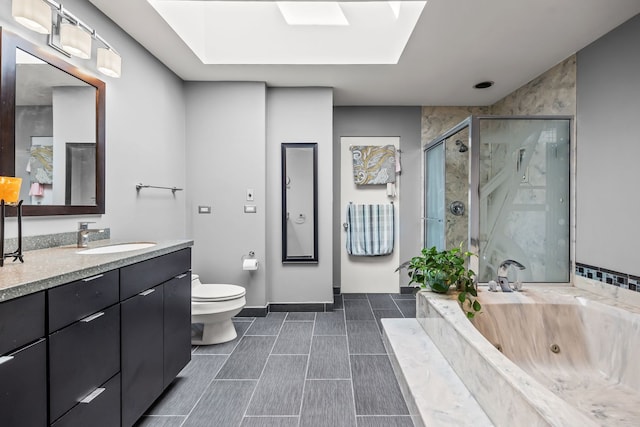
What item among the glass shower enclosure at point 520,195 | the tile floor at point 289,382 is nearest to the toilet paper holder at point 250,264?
the tile floor at point 289,382

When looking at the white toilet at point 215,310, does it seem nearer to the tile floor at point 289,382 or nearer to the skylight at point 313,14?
the tile floor at point 289,382

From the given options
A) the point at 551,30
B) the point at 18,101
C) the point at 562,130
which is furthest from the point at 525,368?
the point at 18,101

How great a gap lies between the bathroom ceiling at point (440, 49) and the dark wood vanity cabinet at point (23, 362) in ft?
6.26

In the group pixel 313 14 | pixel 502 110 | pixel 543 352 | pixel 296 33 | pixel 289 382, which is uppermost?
pixel 313 14

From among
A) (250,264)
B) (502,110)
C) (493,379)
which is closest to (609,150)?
(502,110)

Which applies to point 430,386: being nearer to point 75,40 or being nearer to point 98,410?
point 98,410

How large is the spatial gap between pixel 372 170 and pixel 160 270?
9.31 feet

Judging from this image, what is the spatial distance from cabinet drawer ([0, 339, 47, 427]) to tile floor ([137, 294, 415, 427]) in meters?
0.81

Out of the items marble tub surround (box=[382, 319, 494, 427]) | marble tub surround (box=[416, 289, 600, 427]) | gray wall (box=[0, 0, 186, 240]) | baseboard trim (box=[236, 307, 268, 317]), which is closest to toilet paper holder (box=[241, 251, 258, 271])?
baseboard trim (box=[236, 307, 268, 317])

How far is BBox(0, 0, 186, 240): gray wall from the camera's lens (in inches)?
76.3

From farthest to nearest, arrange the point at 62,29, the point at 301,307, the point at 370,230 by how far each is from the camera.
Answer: the point at 370,230 → the point at 301,307 → the point at 62,29

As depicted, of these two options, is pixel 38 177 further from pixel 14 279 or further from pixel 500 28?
pixel 500 28

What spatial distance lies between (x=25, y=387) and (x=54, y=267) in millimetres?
411

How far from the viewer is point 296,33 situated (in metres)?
2.68
